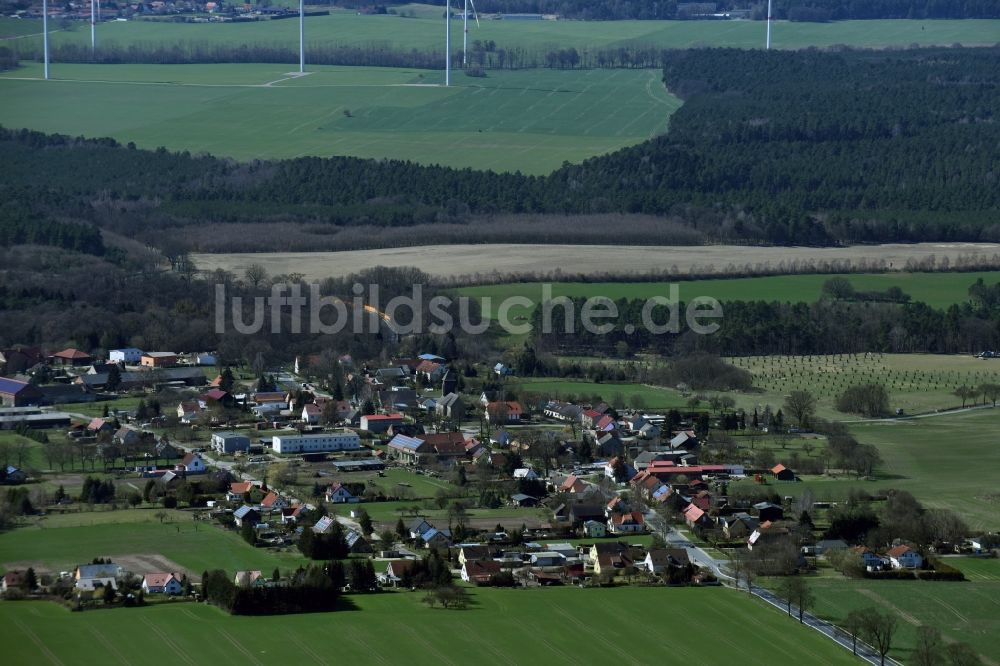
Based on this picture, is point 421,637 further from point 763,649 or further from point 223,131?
point 223,131

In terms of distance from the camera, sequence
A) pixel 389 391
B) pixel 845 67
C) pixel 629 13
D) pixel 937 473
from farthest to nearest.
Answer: pixel 629 13 < pixel 845 67 < pixel 389 391 < pixel 937 473

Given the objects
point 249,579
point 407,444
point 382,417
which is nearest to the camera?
point 249,579

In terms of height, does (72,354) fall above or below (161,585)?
below

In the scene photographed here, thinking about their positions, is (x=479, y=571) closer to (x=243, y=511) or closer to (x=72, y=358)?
(x=243, y=511)

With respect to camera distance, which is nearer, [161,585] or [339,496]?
[161,585]

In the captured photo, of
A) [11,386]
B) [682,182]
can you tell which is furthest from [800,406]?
[682,182]

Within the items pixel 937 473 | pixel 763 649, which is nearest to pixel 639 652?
pixel 763 649
